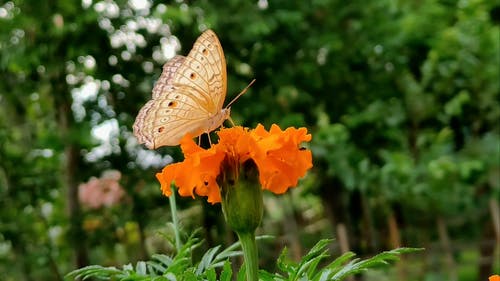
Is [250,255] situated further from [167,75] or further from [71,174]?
[71,174]

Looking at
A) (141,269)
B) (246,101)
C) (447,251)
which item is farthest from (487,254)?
(141,269)

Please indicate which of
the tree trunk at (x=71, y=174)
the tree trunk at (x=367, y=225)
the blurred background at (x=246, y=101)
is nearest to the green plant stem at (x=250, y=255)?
the blurred background at (x=246, y=101)

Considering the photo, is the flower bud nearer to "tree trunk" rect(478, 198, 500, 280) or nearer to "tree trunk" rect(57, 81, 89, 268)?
"tree trunk" rect(57, 81, 89, 268)

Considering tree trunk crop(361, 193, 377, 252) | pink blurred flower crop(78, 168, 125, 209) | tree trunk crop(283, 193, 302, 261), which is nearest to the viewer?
pink blurred flower crop(78, 168, 125, 209)

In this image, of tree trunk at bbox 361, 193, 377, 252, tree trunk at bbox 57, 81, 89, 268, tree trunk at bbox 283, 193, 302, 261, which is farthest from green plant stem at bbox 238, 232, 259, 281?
tree trunk at bbox 361, 193, 377, 252

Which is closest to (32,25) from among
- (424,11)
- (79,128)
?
(79,128)

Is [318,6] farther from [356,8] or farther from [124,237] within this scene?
[124,237]
